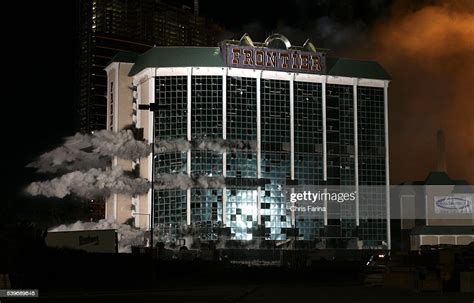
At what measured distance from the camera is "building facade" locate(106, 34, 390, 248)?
384 feet

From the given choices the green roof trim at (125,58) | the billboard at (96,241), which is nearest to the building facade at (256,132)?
the green roof trim at (125,58)

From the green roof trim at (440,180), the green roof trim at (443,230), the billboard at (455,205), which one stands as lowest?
the green roof trim at (443,230)

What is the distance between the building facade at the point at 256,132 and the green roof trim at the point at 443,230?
19567 millimetres

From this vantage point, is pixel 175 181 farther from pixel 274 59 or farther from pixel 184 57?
pixel 274 59

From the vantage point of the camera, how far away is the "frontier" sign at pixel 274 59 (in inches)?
4747

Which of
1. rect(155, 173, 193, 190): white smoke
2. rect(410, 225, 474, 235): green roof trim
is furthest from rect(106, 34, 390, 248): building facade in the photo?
rect(410, 225, 474, 235): green roof trim

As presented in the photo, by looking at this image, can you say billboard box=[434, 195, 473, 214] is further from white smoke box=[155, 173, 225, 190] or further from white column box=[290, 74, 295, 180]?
white smoke box=[155, 173, 225, 190]

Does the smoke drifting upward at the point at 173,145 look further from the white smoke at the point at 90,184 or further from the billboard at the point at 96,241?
the billboard at the point at 96,241

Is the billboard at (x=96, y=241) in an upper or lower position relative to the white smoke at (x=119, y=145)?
lower

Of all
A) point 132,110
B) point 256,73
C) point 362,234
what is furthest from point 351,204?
point 132,110

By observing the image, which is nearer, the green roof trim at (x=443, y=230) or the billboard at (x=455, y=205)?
the green roof trim at (x=443, y=230)

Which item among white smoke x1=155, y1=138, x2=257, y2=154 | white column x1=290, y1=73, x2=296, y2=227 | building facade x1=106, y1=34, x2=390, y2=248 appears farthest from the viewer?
white column x1=290, y1=73, x2=296, y2=227

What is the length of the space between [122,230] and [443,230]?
59552 mm

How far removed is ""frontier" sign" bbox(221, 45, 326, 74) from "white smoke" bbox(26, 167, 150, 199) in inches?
896
